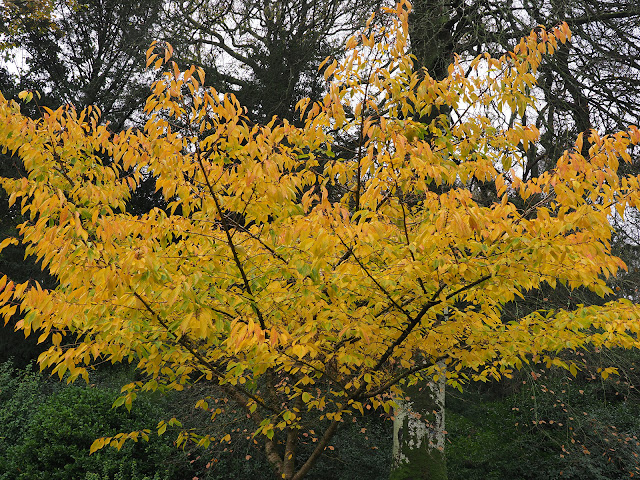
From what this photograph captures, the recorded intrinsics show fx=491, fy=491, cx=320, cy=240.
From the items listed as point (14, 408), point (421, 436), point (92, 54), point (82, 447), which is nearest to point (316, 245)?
point (421, 436)

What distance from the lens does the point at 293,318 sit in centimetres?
326

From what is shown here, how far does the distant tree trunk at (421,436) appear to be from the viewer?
230 inches

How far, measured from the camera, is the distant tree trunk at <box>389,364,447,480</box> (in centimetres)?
584

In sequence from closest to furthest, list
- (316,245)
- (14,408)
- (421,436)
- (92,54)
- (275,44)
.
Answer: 1. (316,245)
2. (421,436)
3. (14,408)
4. (275,44)
5. (92,54)

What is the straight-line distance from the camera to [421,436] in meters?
5.95

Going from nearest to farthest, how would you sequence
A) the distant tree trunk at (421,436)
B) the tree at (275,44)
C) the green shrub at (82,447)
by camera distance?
the green shrub at (82,447)
the distant tree trunk at (421,436)
the tree at (275,44)

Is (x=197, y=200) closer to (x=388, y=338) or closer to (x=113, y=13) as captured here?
(x=388, y=338)

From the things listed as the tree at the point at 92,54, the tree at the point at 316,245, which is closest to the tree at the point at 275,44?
the tree at the point at 92,54

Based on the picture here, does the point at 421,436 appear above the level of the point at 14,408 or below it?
above

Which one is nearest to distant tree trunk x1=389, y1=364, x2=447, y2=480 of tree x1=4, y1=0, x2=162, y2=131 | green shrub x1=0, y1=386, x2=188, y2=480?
green shrub x1=0, y1=386, x2=188, y2=480

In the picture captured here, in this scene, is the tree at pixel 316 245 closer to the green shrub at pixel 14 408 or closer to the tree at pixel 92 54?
the green shrub at pixel 14 408

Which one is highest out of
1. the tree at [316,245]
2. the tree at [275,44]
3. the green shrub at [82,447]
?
the tree at [275,44]

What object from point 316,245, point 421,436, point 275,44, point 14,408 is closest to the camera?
point 316,245

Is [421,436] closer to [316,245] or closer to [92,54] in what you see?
[316,245]
